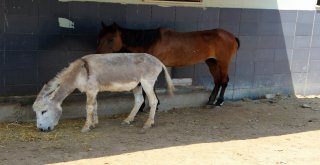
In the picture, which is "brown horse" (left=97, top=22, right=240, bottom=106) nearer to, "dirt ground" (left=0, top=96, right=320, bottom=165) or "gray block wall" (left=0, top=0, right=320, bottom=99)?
"gray block wall" (left=0, top=0, right=320, bottom=99)

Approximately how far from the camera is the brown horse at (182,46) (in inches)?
247

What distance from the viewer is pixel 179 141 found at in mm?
5488

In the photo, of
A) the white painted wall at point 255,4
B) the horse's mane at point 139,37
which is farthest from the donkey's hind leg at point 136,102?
the white painted wall at point 255,4

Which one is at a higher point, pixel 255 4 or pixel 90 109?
pixel 255 4

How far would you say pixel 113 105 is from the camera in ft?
21.5

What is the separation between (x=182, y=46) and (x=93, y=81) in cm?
180

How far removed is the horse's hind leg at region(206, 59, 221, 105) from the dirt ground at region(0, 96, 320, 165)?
0.31 m

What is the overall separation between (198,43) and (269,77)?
2117 mm

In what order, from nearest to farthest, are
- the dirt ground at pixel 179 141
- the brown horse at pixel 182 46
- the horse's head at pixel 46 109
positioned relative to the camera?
the dirt ground at pixel 179 141, the horse's head at pixel 46 109, the brown horse at pixel 182 46

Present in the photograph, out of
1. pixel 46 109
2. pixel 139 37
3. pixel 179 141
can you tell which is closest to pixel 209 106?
pixel 139 37

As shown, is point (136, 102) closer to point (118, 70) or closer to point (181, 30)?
point (118, 70)

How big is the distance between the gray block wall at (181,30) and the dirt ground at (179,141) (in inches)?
31.7

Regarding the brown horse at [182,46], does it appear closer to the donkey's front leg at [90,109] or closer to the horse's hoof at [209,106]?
the horse's hoof at [209,106]

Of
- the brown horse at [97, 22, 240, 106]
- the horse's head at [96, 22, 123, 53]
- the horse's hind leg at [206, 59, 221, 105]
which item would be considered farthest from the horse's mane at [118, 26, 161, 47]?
the horse's hind leg at [206, 59, 221, 105]
